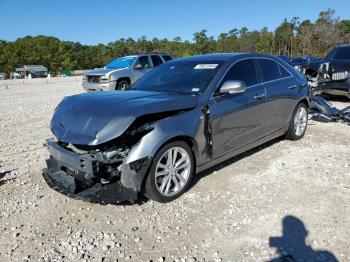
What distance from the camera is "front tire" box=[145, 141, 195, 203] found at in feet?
12.7

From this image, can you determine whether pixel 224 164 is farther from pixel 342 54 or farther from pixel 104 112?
pixel 342 54

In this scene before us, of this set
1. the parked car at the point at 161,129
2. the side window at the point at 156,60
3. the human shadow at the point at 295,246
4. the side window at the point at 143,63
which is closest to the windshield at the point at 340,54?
the parked car at the point at 161,129

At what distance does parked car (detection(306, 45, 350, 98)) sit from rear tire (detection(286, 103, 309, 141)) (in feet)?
13.9

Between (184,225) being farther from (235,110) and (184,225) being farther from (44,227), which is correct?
(235,110)

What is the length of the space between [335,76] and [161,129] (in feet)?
26.8

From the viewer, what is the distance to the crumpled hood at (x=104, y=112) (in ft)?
11.9

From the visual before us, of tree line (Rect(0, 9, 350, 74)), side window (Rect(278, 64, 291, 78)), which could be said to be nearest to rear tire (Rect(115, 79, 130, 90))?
side window (Rect(278, 64, 291, 78))

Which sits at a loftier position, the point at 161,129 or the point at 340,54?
the point at 340,54

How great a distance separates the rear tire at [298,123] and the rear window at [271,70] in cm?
76

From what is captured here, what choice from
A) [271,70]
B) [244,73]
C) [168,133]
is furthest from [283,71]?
[168,133]

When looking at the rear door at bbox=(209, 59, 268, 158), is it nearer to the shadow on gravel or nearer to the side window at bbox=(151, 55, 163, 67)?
the shadow on gravel

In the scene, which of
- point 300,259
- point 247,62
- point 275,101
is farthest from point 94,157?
point 275,101

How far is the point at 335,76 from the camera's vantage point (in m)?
10.2

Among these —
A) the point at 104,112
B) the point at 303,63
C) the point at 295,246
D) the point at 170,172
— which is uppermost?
the point at 303,63
